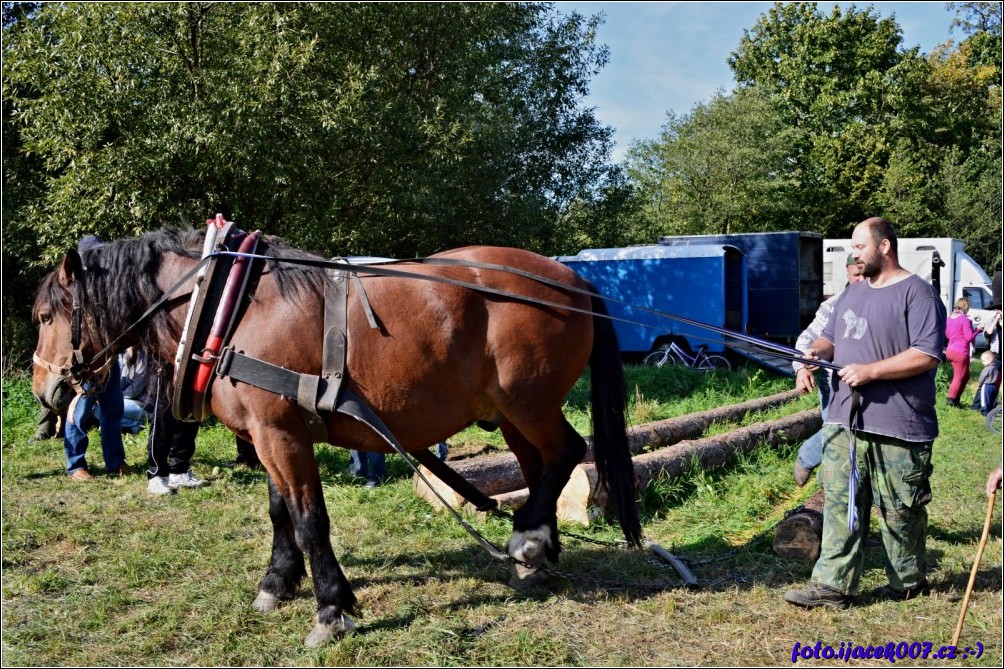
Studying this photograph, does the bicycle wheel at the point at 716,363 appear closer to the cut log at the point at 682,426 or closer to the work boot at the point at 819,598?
the cut log at the point at 682,426

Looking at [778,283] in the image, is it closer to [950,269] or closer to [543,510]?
[950,269]

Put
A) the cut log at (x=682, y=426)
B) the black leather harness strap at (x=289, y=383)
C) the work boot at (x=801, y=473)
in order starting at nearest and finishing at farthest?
1. the black leather harness strap at (x=289, y=383)
2. the work boot at (x=801, y=473)
3. the cut log at (x=682, y=426)

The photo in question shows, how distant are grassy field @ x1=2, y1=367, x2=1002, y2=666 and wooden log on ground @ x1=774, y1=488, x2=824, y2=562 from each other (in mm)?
91

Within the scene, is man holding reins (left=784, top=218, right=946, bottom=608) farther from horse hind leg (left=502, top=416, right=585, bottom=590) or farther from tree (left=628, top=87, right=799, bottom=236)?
tree (left=628, top=87, right=799, bottom=236)

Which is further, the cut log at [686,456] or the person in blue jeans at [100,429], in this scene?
the person in blue jeans at [100,429]

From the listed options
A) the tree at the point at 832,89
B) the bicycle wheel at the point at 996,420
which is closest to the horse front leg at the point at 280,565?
the bicycle wheel at the point at 996,420

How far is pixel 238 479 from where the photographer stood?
643cm

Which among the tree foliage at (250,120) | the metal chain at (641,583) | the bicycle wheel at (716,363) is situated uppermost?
the tree foliage at (250,120)

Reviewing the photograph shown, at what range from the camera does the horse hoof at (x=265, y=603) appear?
3.87m

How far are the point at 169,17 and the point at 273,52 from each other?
1.28m

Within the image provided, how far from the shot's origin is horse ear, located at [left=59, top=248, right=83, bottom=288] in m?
3.79

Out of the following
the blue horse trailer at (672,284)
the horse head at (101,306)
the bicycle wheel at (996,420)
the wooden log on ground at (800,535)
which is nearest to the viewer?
the horse head at (101,306)

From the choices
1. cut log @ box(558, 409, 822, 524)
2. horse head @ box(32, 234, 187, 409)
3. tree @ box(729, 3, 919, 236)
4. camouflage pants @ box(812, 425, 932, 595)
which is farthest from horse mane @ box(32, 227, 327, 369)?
tree @ box(729, 3, 919, 236)

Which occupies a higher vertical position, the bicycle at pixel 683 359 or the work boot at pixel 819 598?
the bicycle at pixel 683 359
